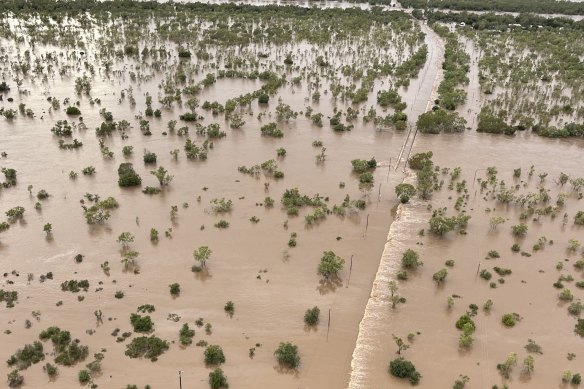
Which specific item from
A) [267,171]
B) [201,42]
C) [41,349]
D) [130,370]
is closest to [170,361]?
[130,370]

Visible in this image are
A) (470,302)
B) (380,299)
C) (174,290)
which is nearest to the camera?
(174,290)

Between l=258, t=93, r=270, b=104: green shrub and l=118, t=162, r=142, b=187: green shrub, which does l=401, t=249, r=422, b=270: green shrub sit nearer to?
l=118, t=162, r=142, b=187: green shrub

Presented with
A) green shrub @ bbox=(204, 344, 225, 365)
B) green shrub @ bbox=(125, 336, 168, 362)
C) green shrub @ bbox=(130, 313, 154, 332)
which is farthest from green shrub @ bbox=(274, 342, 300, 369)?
green shrub @ bbox=(130, 313, 154, 332)

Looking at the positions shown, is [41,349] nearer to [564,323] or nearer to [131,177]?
[131,177]

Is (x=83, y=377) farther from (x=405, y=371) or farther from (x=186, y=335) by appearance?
(x=405, y=371)

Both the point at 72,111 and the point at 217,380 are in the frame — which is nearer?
the point at 217,380

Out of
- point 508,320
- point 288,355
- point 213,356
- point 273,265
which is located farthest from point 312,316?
point 508,320

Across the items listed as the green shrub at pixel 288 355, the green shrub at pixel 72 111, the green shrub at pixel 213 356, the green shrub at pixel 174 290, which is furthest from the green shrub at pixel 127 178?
the green shrub at pixel 288 355

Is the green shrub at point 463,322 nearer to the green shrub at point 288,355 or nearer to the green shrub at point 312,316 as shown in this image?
the green shrub at point 312,316
